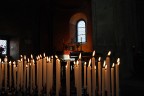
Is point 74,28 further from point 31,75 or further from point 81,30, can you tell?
point 31,75

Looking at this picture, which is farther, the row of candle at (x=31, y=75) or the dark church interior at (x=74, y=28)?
the dark church interior at (x=74, y=28)

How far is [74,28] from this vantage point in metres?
14.8

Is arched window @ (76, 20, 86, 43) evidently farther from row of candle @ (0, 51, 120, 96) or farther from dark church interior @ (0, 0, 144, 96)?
row of candle @ (0, 51, 120, 96)

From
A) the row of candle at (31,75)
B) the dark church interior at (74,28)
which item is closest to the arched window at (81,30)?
the dark church interior at (74,28)

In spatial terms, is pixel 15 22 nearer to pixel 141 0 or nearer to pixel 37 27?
pixel 37 27

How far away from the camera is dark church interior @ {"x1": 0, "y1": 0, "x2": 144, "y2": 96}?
7711 millimetres

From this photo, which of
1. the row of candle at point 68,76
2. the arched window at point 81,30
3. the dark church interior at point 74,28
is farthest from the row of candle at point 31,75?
the arched window at point 81,30

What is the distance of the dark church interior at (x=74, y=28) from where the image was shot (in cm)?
771

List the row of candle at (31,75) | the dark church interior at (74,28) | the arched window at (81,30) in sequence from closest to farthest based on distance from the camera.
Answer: the row of candle at (31,75), the dark church interior at (74,28), the arched window at (81,30)

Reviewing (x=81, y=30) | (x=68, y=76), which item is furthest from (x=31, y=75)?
(x=81, y=30)

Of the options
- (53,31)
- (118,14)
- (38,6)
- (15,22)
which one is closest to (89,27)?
(53,31)

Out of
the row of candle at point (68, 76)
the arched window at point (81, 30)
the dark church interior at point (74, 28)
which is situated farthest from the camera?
the arched window at point (81, 30)

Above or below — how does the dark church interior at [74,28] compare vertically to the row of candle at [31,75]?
above

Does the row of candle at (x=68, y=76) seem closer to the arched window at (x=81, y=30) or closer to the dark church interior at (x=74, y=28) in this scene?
the dark church interior at (x=74, y=28)
